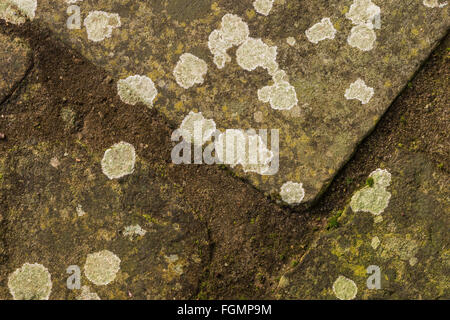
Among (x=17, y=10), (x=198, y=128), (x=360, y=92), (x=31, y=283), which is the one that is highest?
(x=17, y=10)

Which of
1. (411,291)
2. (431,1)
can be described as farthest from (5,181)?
(431,1)

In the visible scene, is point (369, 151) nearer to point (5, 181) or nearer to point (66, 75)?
point (66, 75)

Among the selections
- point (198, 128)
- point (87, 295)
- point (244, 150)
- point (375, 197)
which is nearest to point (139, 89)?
point (198, 128)

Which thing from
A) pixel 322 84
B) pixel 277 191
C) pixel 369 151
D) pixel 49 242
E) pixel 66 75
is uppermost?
pixel 66 75

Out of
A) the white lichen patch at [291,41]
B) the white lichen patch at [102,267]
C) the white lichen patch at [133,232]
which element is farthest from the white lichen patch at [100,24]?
the white lichen patch at [102,267]

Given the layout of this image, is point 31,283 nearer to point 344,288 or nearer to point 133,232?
point 133,232

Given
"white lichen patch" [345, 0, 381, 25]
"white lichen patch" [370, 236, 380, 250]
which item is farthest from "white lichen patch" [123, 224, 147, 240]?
"white lichen patch" [345, 0, 381, 25]

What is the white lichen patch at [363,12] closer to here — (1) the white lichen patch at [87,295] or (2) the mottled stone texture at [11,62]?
(2) the mottled stone texture at [11,62]
